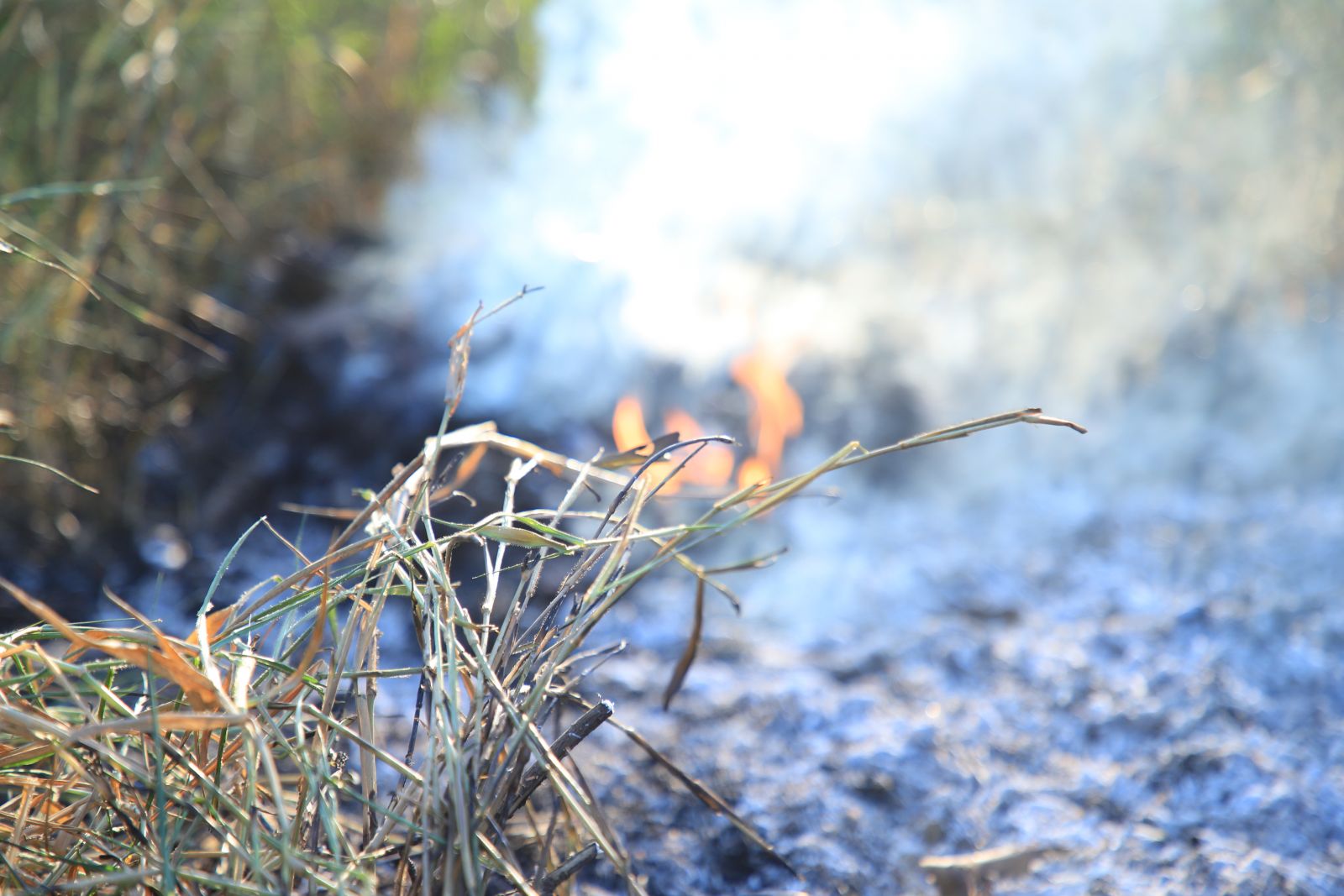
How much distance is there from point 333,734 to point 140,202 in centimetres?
174

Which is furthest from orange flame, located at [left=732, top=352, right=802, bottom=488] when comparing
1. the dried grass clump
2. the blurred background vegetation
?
the dried grass clump

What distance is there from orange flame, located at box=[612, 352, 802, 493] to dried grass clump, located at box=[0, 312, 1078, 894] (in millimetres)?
1484

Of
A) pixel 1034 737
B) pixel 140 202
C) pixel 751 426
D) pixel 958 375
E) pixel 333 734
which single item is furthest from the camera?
pixel 958 375

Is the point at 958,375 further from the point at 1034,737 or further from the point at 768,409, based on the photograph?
the point at 1034,737

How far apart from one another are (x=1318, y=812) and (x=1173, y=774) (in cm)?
18

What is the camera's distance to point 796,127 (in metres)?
3.44

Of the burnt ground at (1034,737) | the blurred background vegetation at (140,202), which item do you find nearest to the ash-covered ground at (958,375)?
the burnt ground at (1034,737)

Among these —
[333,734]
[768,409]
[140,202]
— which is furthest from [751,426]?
[333,734]

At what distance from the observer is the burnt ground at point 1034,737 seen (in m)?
1.28

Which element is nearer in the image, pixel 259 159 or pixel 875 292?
pixel 259 159

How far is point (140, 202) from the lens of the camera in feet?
7.33

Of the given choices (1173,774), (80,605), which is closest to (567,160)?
(80,605)

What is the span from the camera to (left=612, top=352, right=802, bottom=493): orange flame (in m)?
2.63

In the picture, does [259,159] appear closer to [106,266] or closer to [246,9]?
[246,9]
